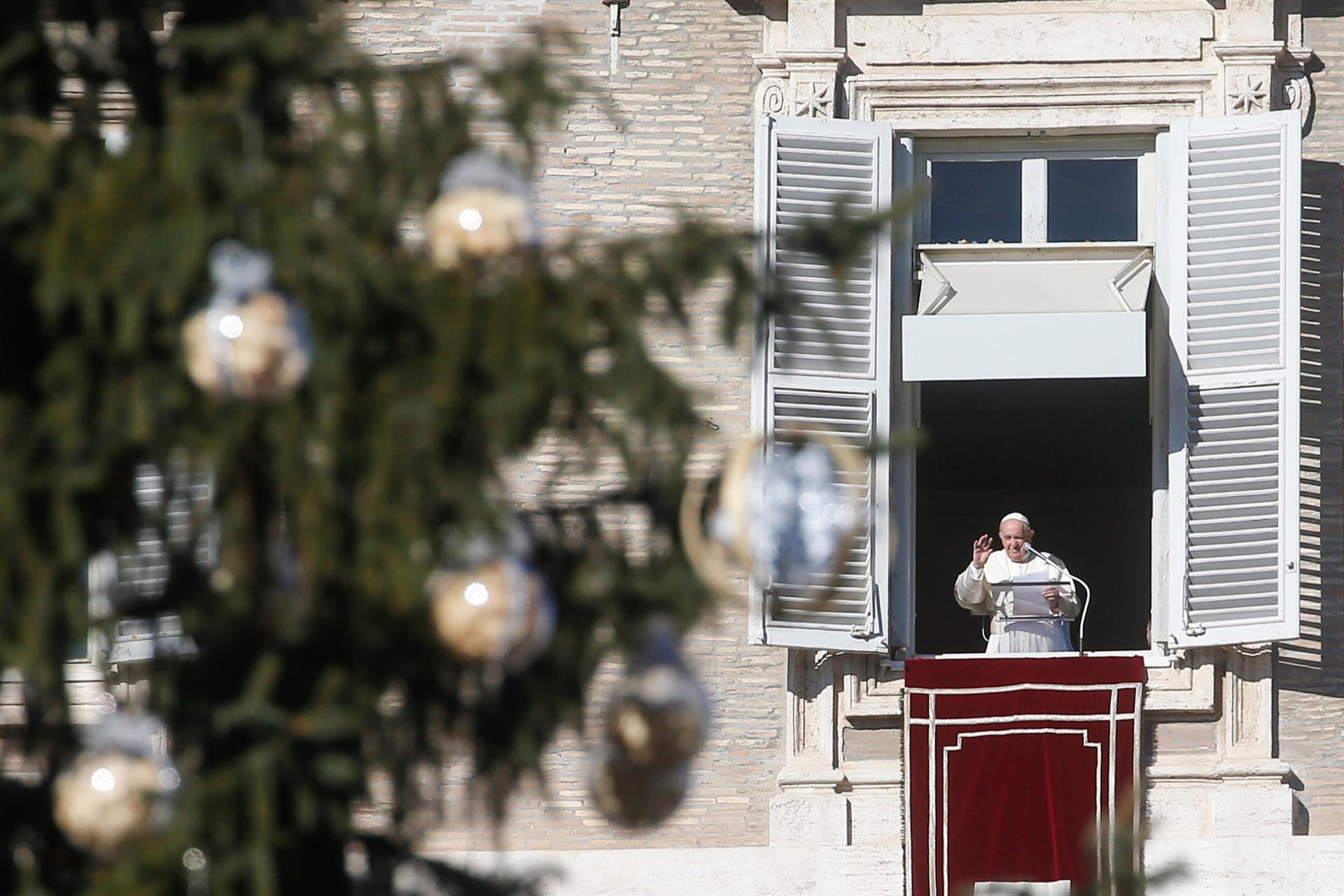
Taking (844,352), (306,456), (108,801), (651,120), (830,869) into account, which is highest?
(651,120)

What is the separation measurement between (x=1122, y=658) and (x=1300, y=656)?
0.73m

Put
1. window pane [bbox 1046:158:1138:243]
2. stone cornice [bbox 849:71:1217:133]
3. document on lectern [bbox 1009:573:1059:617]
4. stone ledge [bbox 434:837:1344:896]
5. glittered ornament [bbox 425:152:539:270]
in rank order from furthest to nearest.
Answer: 1. window pane [bbox 1046:158:1138:243]
2. stone cornice [bbox 849:71:1217:133]
3. document on lectern [bbox 1009:573:1059:617]
4. stone ledge [bbox 434:837:1344:896]
5. glittered ornament [bbox 425:152:539:270]

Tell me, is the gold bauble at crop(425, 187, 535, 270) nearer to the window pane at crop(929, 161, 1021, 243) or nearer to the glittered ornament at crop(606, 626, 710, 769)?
the glittered ornament at crop(606, 626, 710, 769)

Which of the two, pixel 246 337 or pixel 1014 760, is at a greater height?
pixel 246 337

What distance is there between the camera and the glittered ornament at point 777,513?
3.39 metres

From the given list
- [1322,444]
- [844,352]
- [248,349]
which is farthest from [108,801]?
[1322,444]

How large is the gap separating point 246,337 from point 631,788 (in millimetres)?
901

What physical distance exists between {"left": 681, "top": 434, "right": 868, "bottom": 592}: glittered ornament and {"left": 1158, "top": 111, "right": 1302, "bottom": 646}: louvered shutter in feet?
17.9

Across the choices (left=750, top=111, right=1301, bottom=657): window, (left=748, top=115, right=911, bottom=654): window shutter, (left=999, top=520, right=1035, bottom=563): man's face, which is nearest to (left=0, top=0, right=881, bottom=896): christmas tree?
(left=750, top=111, right=1301, bottom=657): window

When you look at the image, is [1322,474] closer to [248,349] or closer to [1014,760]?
[1014,760]

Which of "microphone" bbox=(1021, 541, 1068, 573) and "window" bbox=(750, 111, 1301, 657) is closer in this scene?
"window" bbox=(750, 111, 1301, 657)

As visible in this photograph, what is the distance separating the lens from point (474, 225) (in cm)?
336

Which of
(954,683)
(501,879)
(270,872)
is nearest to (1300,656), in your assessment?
(954,683)

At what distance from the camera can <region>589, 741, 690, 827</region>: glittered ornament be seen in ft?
11.6
